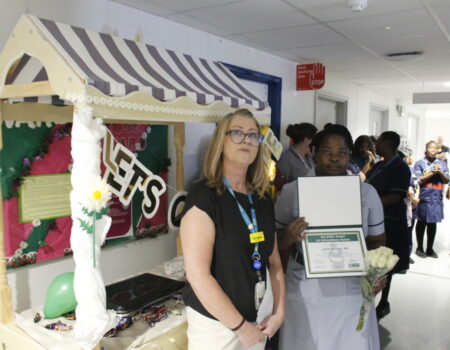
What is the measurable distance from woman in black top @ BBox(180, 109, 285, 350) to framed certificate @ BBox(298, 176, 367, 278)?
0.69 ft

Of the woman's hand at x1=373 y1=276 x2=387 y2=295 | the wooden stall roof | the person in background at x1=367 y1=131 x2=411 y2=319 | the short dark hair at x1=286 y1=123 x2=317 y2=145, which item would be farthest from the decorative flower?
the short dark hair at x1=286 y1=123 x2=317 y2=145

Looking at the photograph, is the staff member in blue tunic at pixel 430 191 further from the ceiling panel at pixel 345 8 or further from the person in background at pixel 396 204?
the ceiling panel at pixel 345 8

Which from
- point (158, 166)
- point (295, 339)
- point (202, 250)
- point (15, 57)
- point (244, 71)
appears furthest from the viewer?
point (244, 71)

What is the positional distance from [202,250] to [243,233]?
0.20 meters

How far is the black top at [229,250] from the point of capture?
5.26ft

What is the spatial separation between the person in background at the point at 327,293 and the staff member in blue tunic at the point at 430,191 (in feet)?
13.2

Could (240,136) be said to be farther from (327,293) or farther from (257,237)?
(327,293)

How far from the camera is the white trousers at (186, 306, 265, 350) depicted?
1632 mm

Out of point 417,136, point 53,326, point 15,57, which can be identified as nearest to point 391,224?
point 53,326

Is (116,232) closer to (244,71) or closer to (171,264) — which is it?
(171,264)

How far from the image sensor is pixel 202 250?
1544 millimetres

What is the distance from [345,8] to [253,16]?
69 cm

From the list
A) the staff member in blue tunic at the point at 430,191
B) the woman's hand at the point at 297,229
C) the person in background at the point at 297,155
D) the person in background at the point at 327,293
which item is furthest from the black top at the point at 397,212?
the staff member in blue tunic at the point at 430,191

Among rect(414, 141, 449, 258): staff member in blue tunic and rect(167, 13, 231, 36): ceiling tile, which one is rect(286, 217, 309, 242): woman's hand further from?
rect(414, 141, 449, 258): staff member in blue tunic
